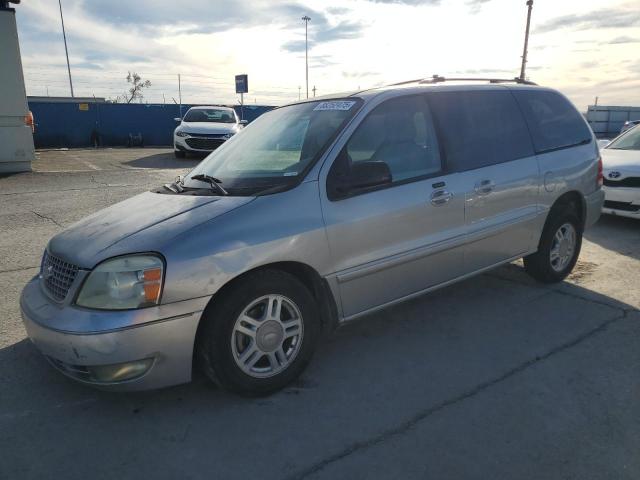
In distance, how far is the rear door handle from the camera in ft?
12.9

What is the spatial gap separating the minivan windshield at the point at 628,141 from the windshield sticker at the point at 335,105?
638 centimetres

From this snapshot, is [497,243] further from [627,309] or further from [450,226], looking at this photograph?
[627,309]

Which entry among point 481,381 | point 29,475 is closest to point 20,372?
point 29,475

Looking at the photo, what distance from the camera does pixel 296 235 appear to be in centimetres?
Answer: 301

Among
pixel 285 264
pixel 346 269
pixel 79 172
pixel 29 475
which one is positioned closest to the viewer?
pixel 29 475

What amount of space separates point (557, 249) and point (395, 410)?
107 inches

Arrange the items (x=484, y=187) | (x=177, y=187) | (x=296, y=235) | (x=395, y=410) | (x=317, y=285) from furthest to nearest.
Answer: (x=484, y=187) → (x=177, y=187) → (x=317, y=285) → (x=296, y=235) → (x=395, y=410)

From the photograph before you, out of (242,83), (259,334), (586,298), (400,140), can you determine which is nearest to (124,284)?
(259,334)

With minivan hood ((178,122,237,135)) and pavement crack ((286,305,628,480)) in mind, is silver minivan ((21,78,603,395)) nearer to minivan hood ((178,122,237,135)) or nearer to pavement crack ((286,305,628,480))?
pavement crack ((286,305,628,480))

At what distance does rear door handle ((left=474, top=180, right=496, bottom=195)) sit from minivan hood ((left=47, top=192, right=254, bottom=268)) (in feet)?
5.98

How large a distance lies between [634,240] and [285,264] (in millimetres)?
5435

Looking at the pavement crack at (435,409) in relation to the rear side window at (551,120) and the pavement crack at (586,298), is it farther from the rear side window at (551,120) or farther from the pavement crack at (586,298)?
the rear side window at (551,120)

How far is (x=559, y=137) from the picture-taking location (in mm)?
4754

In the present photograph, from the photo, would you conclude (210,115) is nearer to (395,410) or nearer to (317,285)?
(317,285)
